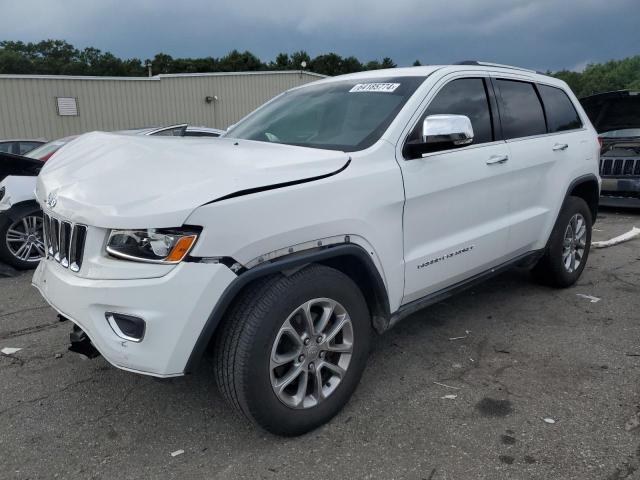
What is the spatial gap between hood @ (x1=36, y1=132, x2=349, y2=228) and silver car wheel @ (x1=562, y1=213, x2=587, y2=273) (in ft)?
9.31

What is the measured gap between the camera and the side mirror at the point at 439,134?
2846mm

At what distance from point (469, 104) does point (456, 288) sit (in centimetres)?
123

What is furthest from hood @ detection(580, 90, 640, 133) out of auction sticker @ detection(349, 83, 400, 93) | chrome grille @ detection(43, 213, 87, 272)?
chrome grille @ detection(43, 213, 87, 272)

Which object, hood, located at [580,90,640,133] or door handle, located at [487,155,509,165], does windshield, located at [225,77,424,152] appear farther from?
hood, located at [580,90,640,133]

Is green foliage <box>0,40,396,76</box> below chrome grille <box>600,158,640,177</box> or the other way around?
the other way around

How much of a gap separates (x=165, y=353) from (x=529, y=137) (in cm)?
315

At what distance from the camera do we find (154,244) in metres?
2.15

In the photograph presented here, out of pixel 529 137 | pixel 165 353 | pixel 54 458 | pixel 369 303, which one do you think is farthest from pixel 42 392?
pixel 529 137

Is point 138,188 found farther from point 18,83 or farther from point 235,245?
point 18,83

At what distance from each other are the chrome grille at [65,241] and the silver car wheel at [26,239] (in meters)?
3.24

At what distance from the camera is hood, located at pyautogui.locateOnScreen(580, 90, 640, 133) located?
815 centimetres

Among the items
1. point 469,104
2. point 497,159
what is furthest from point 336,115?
point 497,159

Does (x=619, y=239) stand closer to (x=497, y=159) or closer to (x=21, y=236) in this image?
(x=497, y=159)

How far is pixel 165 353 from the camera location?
7.07 feet
